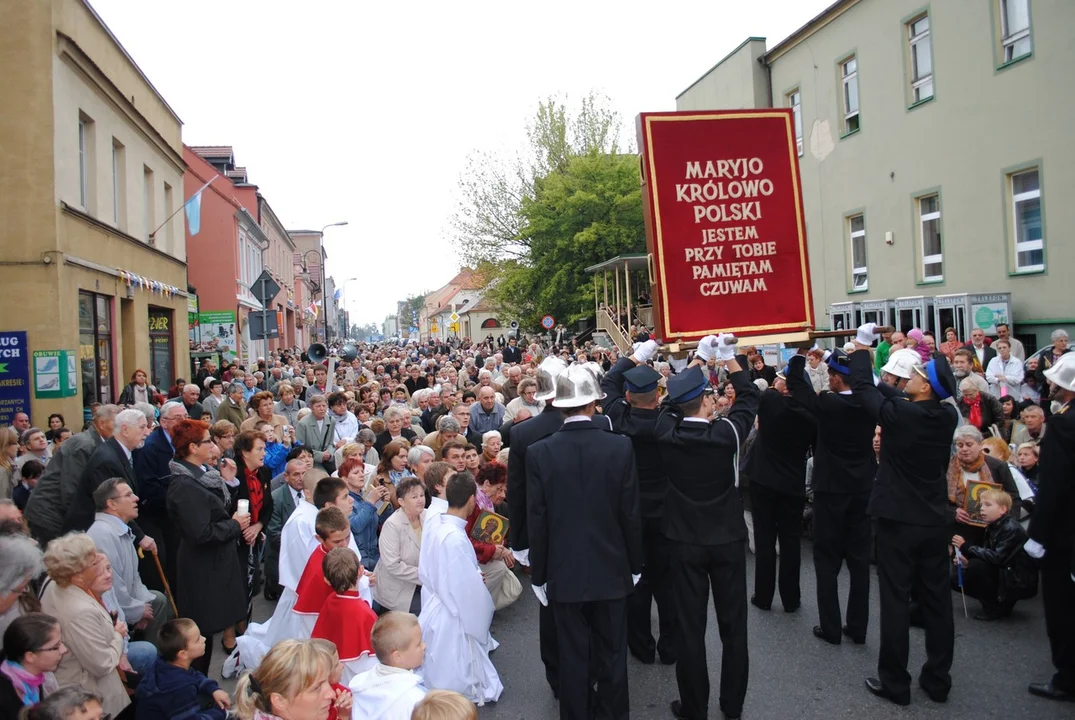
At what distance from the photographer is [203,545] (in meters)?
5.41

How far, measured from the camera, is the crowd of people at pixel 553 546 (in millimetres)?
3969

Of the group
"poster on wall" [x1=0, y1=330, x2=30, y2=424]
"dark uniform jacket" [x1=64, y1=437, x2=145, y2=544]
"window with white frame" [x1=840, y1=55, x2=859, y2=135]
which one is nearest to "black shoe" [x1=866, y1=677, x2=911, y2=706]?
"dark uniform jacket" [x1=64, y1=437, x2=145, y2=544]

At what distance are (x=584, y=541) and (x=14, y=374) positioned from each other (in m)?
10.9

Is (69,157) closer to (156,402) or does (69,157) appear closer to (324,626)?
(156,402)

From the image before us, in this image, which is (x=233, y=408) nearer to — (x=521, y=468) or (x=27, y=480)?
(x=27, y=480)

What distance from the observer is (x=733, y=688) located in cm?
470

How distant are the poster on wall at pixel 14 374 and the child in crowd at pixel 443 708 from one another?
11399mm

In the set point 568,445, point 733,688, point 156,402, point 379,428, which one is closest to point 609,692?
point 733,688

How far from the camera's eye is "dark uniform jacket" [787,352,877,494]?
5785 mm

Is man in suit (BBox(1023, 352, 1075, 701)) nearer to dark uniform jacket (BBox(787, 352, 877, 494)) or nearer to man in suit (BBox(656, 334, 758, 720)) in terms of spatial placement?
dark uniform jacket (BBox(787, 352, 877, 494))

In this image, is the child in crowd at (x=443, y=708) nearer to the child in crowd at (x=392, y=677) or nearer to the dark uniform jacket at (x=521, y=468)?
the child in crowd at (x=392, y=677)

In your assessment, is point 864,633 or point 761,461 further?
point 761,461

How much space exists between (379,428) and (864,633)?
18.6ft

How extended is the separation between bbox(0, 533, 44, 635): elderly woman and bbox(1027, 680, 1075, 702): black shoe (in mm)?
5604
